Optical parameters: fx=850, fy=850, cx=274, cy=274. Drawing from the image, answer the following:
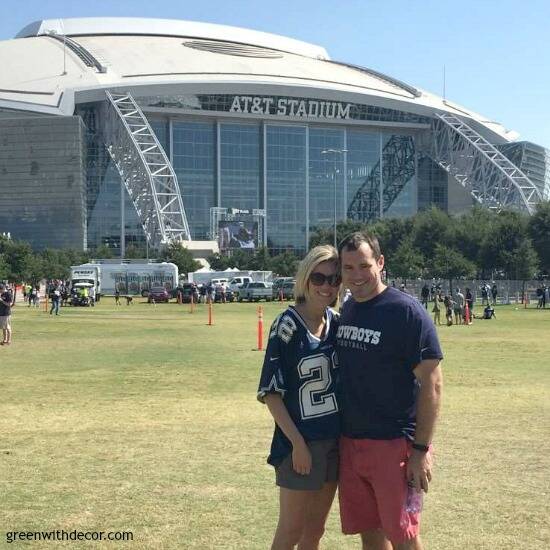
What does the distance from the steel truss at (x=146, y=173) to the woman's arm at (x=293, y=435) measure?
4035 inches

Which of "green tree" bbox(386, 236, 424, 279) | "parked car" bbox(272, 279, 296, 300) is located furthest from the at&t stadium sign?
"parked car" bbox(272, 279, 296, 300)

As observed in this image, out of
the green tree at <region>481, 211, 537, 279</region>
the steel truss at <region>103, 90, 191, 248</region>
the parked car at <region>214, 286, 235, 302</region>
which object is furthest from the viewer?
the steel truss at <region>103, 90, 191, 248</region>

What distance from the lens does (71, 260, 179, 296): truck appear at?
72.8 metres

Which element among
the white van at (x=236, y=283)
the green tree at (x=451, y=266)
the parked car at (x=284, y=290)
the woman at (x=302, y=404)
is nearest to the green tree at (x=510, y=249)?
the green tree at (x=451, y=266)

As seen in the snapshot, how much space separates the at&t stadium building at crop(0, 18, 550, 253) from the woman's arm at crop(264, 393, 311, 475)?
4082 inches

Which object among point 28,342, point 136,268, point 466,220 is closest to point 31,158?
point 136,268

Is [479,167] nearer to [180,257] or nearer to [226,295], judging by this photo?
[180,257]

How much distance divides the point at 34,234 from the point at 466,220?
6300cm

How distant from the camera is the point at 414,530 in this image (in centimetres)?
491

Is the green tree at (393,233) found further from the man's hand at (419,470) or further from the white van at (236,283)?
the man's hand at (419,470)

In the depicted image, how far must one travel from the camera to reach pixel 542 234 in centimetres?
7400

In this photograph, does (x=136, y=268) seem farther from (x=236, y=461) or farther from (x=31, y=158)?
(x=236, y=461)

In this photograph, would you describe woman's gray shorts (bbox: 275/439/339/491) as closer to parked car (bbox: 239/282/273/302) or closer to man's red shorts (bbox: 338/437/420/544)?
man's red shorts (bbox: 338/437/420/544)

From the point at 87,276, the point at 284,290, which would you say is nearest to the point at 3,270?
the point at 87,276
